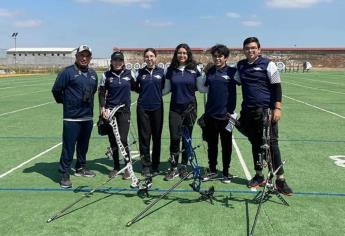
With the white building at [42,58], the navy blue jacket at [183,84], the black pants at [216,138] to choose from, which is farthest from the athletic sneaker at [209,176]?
the white building at [42,58]

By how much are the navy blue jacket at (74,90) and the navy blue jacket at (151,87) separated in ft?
2.51

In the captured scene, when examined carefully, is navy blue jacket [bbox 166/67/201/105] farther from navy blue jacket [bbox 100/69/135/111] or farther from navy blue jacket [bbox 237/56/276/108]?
navy blue jacket [bbox 237/56/276/108]

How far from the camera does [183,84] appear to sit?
21.4 ft

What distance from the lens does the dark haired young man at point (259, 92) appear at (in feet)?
19.4

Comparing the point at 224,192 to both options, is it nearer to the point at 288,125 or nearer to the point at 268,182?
the point at 268,182

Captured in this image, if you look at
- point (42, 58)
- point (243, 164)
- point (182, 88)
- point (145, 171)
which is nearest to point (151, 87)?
point (182, 88)

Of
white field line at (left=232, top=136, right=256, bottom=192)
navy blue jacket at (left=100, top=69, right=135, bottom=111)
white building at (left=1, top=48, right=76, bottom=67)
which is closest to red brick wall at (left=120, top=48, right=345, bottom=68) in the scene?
white building at (left=1, top=48, right=76, bottom=67)

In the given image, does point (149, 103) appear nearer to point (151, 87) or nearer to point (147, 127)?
point (151, 87)

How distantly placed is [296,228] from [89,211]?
2.46 m

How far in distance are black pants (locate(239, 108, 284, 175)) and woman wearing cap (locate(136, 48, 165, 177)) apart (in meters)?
1.33

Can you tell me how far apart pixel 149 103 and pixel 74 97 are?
1.13m

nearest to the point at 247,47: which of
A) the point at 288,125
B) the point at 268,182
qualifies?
the point at 268,182

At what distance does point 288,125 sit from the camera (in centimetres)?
1194

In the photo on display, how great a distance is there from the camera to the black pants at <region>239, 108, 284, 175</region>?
6.02m
